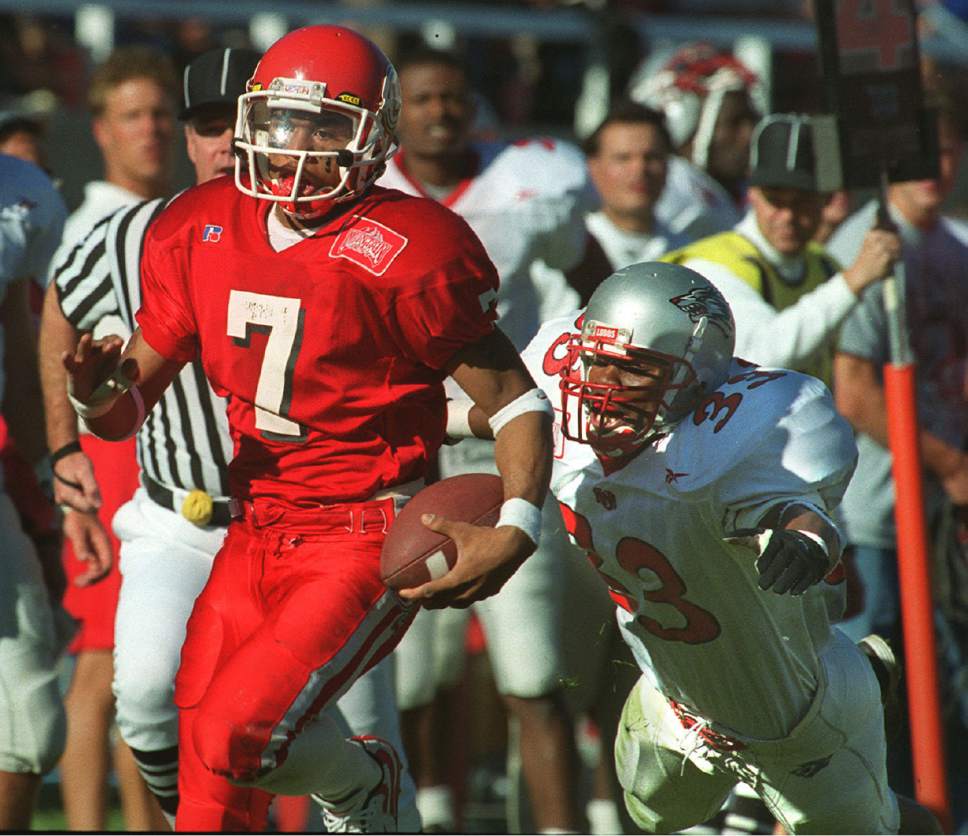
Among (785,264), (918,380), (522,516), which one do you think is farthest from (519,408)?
(918,380)

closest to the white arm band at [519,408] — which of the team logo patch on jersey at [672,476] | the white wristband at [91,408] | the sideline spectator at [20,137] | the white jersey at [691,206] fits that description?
the team logo patch on jersey at [672,476]

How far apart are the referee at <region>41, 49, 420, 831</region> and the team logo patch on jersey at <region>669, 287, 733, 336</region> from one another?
3.94 feet

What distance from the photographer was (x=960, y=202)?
29.0ft

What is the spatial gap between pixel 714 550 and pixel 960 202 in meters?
5.60

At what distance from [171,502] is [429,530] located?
1.17m

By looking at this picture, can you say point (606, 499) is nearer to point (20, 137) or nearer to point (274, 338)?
point (274, 338)

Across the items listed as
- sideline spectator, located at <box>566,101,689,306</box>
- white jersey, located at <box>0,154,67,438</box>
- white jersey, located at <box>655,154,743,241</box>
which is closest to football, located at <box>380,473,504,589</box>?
white jersey, located at <box>0,154,67,438</box>

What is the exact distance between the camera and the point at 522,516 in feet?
11.2

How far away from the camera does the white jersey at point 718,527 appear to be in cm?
358

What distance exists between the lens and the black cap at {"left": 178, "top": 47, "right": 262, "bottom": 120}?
451 centimetres

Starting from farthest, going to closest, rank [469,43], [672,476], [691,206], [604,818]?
[469,43] → [691,206] → [604,818] → [672,476]

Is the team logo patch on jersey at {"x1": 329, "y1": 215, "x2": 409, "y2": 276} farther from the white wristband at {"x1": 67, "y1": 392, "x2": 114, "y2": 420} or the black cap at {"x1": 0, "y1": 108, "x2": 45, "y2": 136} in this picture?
the black cap at {"x1": 0, "y1": 108, "x2": 45, "y2": 136}

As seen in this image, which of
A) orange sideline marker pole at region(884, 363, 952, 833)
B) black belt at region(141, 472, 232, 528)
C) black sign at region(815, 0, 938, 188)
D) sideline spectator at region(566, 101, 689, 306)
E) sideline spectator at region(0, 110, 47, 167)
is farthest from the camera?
sideline spectator at region(566, 101, 689, 306)

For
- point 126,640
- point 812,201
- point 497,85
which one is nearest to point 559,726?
point 126,640
